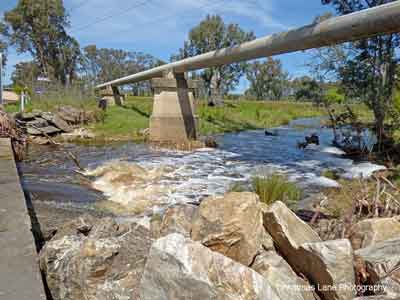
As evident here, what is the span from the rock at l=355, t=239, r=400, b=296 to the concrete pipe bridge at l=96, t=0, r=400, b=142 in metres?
5.17

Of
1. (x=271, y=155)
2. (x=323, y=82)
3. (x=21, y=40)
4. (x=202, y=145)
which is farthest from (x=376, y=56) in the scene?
(x=21, y=40)

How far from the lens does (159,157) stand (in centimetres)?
1073

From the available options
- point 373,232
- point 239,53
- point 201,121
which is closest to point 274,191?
point 373,232

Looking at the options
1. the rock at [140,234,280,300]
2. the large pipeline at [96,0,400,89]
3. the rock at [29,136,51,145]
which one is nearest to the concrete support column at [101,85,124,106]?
the rock at [29,136,51,145]

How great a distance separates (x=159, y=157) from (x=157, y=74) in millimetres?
7139

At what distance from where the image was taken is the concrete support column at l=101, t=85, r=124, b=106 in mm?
29275

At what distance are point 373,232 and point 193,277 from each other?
1.95 metres

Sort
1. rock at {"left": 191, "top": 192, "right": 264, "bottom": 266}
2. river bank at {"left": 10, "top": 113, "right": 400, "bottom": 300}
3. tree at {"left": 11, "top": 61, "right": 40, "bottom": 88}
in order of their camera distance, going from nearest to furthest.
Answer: river bank at {"left": 10, "top": 113, "right": 400, "bottom": 300}, rock at {"left": 191, "top": 192, "right": 264, "bottom": 266}, tree at {"left": 11, "top": 61, "right": 40, "bottom": 88}

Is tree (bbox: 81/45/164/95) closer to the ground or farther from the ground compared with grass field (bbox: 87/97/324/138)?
farther from the ground

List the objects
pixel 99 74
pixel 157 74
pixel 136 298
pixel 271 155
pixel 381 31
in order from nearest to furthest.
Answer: pixel 136 298, pixel 381 31, pixel 271 155, pixel 157 74, pixel 99 74

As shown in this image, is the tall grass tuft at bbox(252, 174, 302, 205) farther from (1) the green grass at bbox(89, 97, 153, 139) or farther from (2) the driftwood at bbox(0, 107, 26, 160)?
(1) the green grass at bbox(89, 97, 153, 139)

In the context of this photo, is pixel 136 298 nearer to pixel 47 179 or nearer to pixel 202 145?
pixel 47 179

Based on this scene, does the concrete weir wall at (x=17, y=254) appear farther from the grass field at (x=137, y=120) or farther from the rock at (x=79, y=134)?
the grass field at (x=137, y=120)

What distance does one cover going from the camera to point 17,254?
7.57 ft
